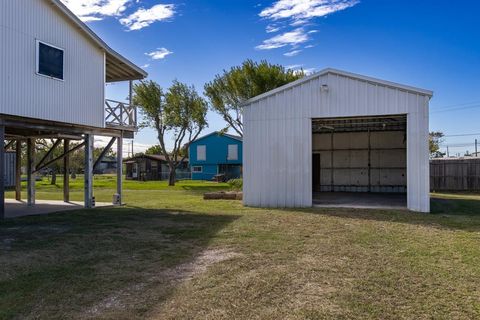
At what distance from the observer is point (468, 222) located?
387 inches

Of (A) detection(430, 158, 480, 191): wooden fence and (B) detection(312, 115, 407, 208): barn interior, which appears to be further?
(A) detection(430, 158, 480, 191): wooden fence

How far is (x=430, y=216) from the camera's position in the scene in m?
10.9

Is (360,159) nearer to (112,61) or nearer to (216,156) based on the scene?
(112,61)

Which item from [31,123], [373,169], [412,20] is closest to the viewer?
[31,123]

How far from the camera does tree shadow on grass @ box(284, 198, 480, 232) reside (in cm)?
952

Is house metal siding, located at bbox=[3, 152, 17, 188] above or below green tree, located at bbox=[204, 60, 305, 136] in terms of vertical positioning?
below

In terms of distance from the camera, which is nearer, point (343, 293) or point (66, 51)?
point (343, 293)

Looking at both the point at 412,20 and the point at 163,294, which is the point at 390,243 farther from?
the point at 412,20

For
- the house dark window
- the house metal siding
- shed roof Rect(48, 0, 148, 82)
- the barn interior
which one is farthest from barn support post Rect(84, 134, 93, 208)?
the house metal siding

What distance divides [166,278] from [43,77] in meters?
8.85

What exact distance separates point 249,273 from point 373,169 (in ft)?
55.7

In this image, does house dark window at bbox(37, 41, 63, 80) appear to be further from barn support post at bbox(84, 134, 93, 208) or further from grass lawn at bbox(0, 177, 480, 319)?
grass lawn at bbox(0, 177, 480, 319)

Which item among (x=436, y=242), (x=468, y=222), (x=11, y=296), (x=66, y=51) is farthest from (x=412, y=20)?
(x=11, y=296)

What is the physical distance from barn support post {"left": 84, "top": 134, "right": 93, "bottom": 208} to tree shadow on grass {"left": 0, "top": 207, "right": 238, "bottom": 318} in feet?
10.7
